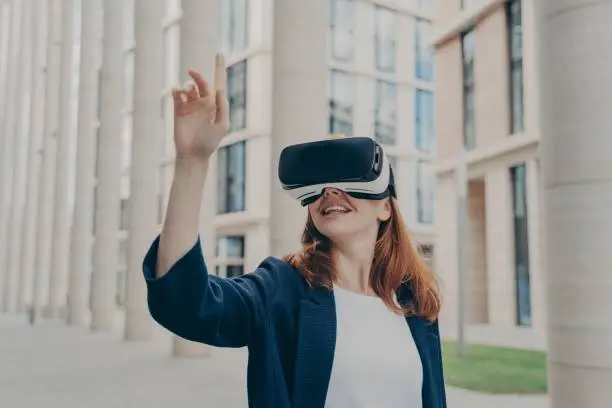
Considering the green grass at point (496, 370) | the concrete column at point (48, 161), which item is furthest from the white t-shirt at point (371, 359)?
the concrete column at point (48, 161)

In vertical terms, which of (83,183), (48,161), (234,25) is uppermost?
(234,25)

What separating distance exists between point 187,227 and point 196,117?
0.98ft

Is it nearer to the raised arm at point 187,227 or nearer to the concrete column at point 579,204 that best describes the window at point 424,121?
the concrete column at point 579,204

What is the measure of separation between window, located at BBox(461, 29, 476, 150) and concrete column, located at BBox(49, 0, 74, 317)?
1842 cm

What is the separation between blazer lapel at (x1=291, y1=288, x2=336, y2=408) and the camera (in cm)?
207

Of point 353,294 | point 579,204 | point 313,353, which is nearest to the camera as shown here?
point 313,353

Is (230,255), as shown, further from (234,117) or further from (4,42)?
(4,42)

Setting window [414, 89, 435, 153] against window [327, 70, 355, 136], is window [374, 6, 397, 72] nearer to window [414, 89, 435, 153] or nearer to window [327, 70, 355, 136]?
window [327, 70, 355, 136]

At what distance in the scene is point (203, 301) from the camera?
1.93 metres

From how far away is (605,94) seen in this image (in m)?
5.63

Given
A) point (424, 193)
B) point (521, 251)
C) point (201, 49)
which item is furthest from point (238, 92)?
point (201, 49)

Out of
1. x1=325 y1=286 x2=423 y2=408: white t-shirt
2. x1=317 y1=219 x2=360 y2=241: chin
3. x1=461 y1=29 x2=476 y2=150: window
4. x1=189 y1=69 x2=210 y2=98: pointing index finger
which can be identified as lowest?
x1=325 y1=286 x2=423 y2=408: white t-shirt

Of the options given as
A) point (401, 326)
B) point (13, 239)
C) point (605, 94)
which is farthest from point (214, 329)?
point (13, 239)

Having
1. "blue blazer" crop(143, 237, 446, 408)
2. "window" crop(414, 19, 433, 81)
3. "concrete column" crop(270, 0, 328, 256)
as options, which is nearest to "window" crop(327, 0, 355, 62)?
"window" crop(414, 19, 433, 81)
